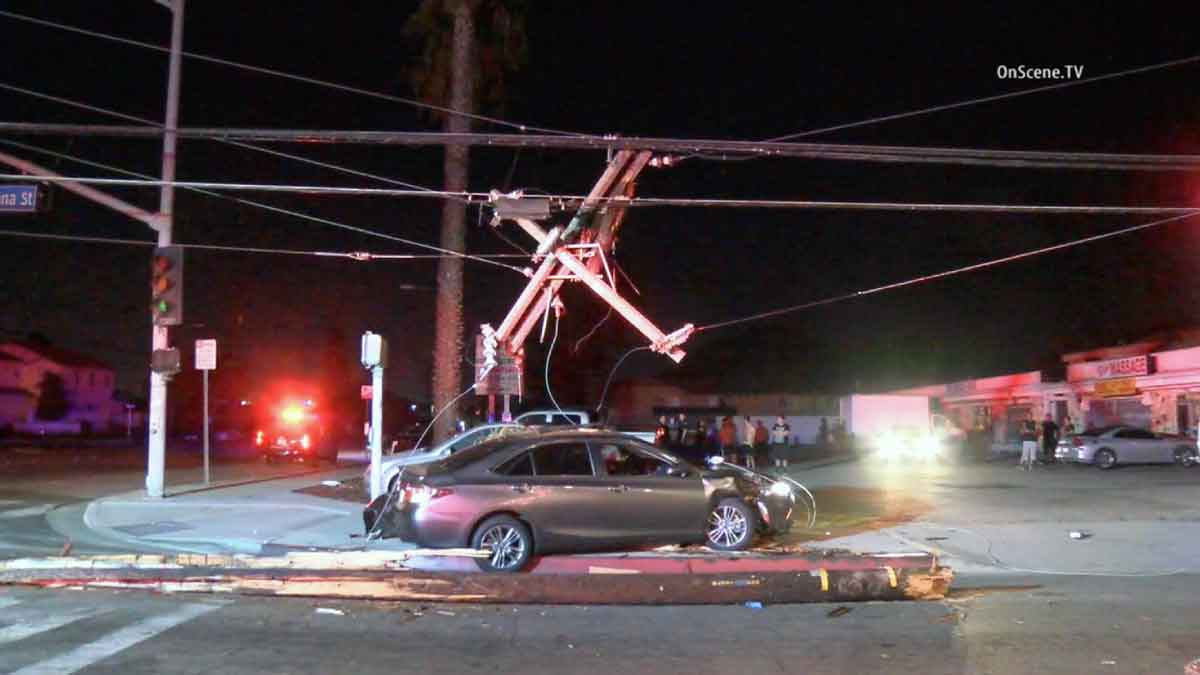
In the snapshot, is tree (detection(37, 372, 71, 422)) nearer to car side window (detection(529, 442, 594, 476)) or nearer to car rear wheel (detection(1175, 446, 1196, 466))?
car rear wheel (detection(1175, 446, 1196, 466))

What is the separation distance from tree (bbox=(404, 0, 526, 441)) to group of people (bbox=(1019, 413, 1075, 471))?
17.0m

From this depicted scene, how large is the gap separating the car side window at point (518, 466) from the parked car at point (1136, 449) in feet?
77.4

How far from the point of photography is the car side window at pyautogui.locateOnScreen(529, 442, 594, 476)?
11.8 m

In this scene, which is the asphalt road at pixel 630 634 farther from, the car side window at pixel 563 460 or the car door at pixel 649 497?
the car side window at pixel 563 460

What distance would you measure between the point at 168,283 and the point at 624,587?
512 inches

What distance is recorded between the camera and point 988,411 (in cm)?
5288

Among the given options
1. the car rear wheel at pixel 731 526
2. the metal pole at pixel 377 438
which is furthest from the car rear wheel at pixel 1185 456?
the metal pole at pixel 377 438

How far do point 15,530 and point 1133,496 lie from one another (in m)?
19.3

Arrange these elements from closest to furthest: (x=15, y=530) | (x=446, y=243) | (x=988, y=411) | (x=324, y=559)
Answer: (x=324, y=559) < (x=15, y=530) < (x=446, y=243) < (x=988, y=411)

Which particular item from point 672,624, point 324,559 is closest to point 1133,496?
point 672,624

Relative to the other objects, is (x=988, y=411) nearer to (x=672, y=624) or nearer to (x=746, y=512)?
(x=746, y=512)

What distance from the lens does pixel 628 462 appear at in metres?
12.2

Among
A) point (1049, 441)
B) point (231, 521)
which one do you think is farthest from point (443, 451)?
point (1049, 441)

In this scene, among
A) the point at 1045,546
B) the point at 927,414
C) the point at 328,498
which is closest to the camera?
the point at 1045,546
